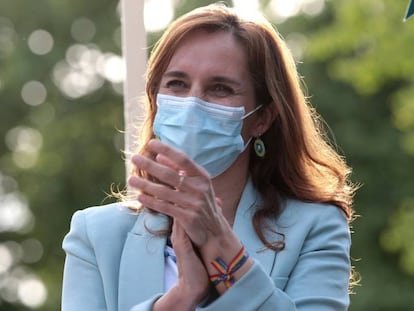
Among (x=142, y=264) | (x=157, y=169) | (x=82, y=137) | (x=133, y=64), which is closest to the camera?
(x=157, y=169)

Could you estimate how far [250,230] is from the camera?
4.43m

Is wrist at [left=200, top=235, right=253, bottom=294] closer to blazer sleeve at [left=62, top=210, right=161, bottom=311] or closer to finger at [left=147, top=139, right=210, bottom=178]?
finger at [left=147, top=139, right=210, bottom=178]

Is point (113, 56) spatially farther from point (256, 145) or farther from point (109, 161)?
point (256, 145)

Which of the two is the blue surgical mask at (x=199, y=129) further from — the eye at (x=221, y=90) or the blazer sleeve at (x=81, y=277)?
the blazer sleeve at (x=81, y=277)

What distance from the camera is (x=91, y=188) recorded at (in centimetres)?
2469

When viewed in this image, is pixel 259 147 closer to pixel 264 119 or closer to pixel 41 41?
pixel 264 119

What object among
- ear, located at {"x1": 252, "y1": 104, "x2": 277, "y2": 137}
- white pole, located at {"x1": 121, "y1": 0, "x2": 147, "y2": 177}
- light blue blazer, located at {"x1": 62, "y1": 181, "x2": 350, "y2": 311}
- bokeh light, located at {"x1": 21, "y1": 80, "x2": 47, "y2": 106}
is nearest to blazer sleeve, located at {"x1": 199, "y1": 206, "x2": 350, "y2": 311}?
light blue blazer, located at {"x1": 62, "y1": 181, "x2": 350, "y2": 311}

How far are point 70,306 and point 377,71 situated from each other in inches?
520

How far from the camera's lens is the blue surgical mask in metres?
4.21

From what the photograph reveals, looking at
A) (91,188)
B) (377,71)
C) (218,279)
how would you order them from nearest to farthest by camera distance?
(218,279)
(377,71)
(91,188)

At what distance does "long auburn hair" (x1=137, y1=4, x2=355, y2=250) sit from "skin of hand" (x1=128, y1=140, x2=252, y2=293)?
48 centimetres

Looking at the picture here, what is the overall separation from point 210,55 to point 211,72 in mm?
70

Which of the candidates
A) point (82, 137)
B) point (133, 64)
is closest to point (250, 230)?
point (133, 64)

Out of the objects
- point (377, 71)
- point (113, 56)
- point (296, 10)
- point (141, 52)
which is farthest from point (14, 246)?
point (141, 52)
